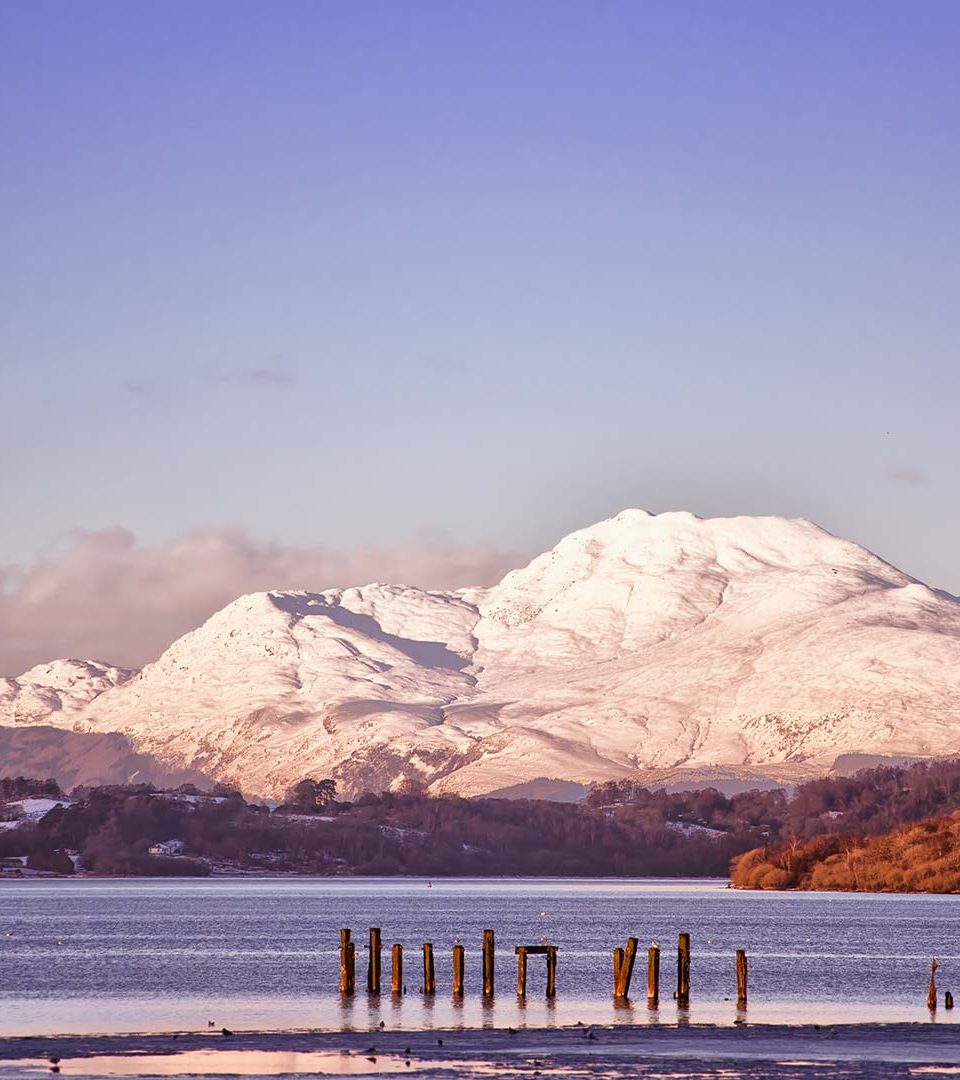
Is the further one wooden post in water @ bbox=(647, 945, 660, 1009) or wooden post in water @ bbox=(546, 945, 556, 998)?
wooden post in water @ bbox=(546, 945, 556, 998)

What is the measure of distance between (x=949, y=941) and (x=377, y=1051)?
106m

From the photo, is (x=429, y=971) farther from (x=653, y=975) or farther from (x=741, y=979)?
(x=741, y=979)

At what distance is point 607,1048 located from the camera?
3086 inches

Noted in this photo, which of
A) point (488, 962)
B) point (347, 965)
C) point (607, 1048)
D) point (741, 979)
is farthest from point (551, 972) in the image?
point (607, 1048)

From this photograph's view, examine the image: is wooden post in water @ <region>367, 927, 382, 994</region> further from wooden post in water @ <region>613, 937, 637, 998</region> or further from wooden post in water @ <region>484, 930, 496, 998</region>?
wooden post in water @ <region>613, 937, 637, 998</region>

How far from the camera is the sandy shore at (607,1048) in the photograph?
71.2 meters

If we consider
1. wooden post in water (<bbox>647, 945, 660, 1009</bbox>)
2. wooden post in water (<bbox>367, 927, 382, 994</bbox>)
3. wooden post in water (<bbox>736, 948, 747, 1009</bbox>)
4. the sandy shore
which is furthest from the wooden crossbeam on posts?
the sandy shore

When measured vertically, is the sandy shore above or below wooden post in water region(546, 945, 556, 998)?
below

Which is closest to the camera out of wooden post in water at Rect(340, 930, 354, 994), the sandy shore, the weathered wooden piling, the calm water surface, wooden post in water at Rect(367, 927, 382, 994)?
the sandy shore

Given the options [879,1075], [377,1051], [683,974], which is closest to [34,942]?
[683,974]

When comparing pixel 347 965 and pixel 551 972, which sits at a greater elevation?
pixel 347 965

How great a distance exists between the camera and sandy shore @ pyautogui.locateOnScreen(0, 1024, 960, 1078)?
7119 cm

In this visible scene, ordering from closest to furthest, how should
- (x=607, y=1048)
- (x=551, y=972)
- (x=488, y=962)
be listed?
(x=607, y=1048)
(x=551, y=972)
(x=488, y=962)

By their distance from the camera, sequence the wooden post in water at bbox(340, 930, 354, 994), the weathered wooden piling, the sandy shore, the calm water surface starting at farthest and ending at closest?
the wooden post in water at bbox(340, 930, 354, 994), the weathered wooden piling, the calm water surface, the sandy shore
